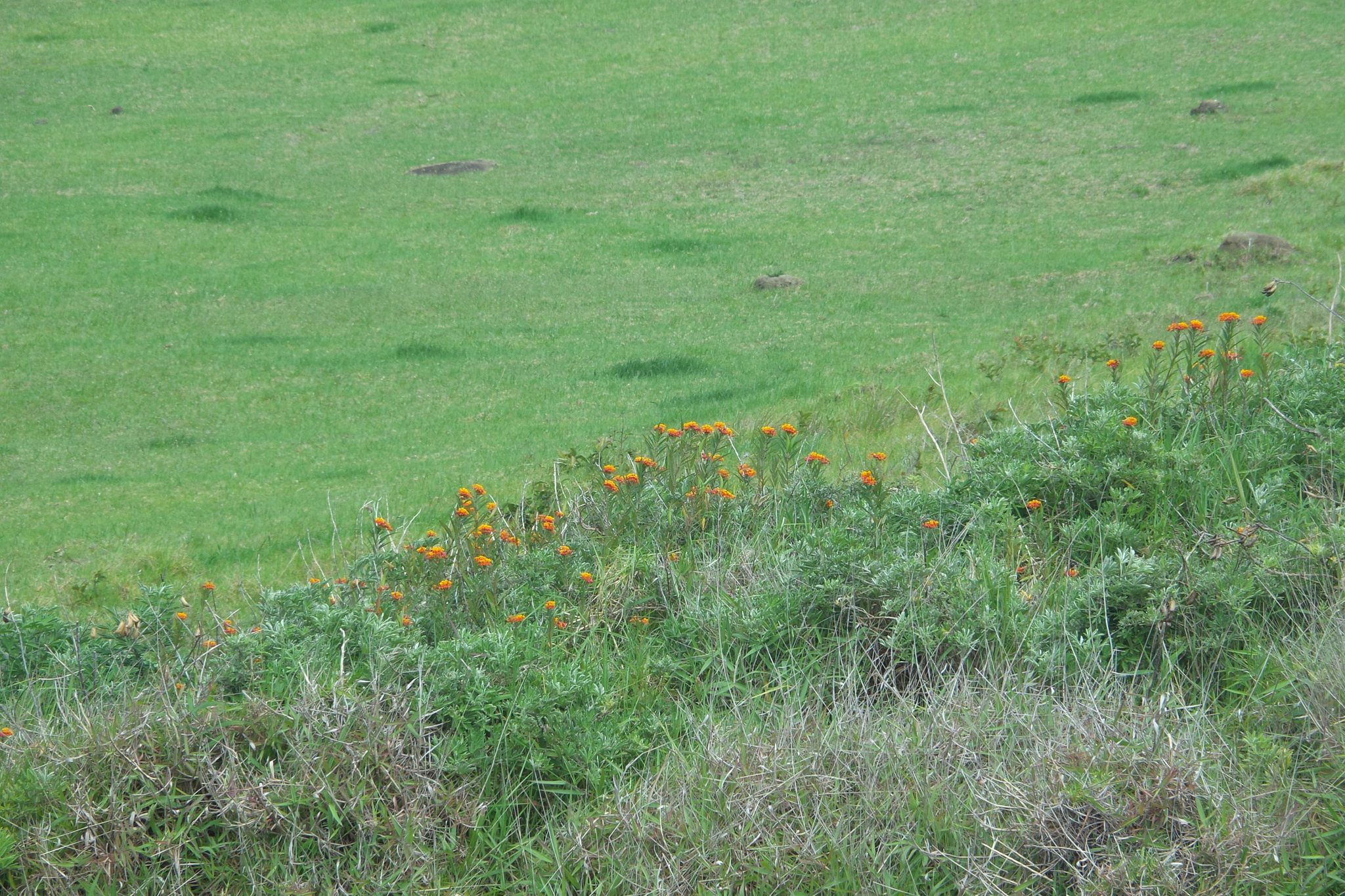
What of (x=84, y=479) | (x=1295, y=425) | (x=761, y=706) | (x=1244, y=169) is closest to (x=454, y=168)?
(x=1244, y=169)

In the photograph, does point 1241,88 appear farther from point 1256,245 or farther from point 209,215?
point 209,215

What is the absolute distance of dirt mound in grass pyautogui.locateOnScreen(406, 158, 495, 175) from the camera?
25.1 m

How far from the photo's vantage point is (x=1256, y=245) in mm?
14055

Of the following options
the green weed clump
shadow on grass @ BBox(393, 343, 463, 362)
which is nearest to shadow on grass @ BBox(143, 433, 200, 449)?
shadow on grass @ BBox(393, 343, 463, 362)

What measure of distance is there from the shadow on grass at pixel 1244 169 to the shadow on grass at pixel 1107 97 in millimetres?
5741

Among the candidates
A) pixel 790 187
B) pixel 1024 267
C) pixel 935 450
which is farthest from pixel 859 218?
pixel 935 450

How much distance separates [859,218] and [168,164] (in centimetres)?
1484

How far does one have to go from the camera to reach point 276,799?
3.75 m

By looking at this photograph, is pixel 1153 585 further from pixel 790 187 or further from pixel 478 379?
pixel 790 187

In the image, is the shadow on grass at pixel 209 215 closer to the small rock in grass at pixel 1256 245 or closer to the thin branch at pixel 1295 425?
the small rock in grass at pixel 1256 245

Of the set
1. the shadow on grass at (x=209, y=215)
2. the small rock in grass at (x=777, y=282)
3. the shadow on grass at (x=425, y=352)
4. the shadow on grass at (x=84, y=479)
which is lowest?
the shadow on grass at (x=84, y=479)

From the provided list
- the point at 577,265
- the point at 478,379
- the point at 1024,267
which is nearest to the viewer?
the point at 478,379

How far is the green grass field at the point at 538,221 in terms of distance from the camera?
1180cm

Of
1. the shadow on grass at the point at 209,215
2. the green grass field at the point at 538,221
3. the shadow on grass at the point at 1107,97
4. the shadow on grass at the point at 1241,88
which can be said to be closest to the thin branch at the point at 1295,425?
the green grass field at the point at 538,221
